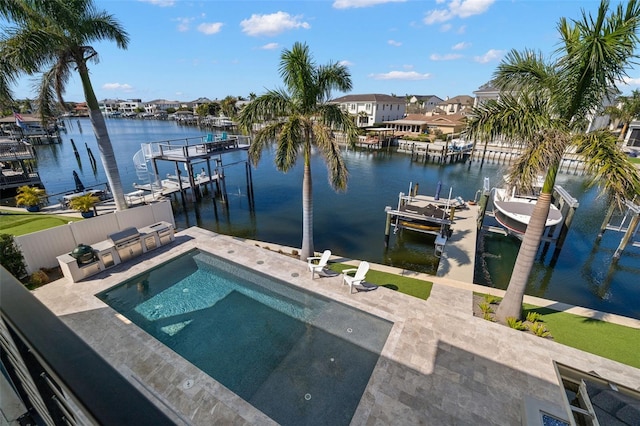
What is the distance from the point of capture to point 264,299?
32.3 feet

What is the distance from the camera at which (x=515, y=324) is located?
27.4 feet

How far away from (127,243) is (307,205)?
24.8ft

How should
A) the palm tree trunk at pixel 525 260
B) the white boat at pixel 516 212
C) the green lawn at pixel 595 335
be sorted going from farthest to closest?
1. the white boat at pixel 516 212
2. the green lawn at pixel 595 335
3. the palm tree trunk at pixel 525 260

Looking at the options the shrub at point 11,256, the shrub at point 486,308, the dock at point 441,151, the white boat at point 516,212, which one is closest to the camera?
the shrub at point 486,308

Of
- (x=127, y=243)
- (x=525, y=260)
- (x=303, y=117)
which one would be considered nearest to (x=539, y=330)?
(x=525, y=260)

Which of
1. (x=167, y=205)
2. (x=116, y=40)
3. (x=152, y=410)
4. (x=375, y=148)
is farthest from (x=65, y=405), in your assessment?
(x=375, y=148)

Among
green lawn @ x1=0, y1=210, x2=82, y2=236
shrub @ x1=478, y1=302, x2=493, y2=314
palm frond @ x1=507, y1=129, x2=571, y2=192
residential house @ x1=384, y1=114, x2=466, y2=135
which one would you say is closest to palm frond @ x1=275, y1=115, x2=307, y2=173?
palm frond @ x1=507, y1=129, x2=571, y2=192

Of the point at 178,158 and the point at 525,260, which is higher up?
the point at 178,158

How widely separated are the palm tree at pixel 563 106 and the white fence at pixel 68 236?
46.2 feet

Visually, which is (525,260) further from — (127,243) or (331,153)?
(127,243)

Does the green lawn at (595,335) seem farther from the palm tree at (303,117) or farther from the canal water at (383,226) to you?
the palm tree at (303,117)

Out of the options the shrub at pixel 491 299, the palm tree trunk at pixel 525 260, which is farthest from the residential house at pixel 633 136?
the palm tree trunk at pixel 525 260

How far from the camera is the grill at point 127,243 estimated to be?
11.3 metres

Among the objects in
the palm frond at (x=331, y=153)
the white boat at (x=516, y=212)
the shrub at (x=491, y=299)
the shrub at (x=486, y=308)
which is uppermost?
the palm frond at (x=331, y=153)
